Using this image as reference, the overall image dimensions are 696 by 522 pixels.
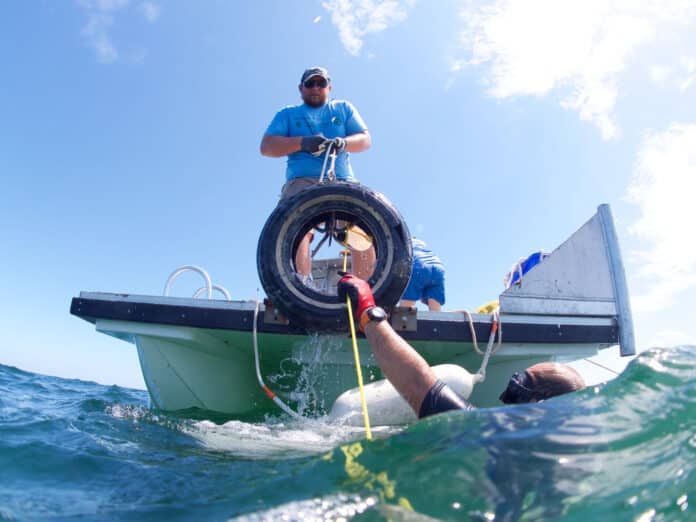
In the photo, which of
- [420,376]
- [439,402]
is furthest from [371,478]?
[420,376]

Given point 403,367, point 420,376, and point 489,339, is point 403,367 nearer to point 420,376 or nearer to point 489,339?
point 420,376

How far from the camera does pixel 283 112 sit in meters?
4.34

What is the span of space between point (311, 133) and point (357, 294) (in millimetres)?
2223

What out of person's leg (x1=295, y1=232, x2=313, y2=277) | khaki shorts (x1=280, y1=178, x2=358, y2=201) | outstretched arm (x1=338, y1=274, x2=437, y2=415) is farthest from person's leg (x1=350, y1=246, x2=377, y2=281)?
outstretched arm (x1=338, y1=274, x2=437, y2=415)

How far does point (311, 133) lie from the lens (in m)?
4.27

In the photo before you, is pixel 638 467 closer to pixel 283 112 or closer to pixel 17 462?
pixel 17 462

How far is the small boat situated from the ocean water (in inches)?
58.2

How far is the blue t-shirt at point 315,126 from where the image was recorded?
4.16 m

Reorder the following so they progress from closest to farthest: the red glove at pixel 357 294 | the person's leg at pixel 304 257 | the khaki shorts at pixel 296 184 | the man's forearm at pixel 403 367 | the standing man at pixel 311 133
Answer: the man's forearm at pixel 403 367
the red glove at pixel 357 294
the person's leg at pixel 304 257
the standing man at pixel 311 133
the khaki shorts at pixel 296 184

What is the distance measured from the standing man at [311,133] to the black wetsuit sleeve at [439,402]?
78.4 inches

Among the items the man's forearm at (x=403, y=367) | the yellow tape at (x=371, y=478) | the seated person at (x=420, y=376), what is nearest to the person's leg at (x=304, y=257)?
the seated person at (x=420, y=376)

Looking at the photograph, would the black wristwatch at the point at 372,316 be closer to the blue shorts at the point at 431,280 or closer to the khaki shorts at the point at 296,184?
the khaki shorts at the point at 296,184

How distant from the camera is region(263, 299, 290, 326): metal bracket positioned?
131 inches

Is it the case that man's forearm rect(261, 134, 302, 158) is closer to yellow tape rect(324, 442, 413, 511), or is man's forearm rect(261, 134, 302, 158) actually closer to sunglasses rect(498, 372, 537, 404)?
sunglasses rect(498, 372, 537, 404)
